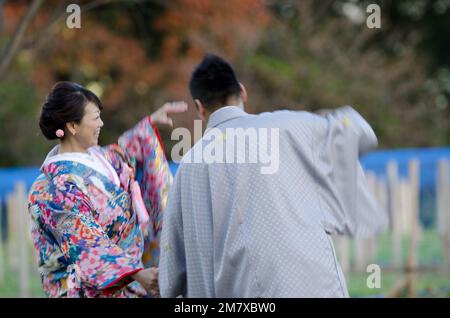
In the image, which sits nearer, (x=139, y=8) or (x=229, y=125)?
(x=229, y=125)

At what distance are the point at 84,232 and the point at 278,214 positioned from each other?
95 centimetres

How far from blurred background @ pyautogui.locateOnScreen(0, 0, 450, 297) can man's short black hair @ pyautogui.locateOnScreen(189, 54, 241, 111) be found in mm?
4116

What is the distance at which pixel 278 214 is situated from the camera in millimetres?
3938

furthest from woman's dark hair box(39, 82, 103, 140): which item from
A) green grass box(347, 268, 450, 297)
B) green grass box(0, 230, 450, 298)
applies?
green grass box(347, 268, 450, 297)

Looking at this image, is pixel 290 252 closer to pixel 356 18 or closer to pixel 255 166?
pixel 255 166

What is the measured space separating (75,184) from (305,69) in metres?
17.1

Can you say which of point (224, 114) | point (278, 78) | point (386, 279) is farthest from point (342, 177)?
point (278, 78)

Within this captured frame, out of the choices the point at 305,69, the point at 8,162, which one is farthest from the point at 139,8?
the point at 305,69

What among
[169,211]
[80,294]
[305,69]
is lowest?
[80,294]

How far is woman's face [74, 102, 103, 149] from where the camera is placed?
4457 millimetres

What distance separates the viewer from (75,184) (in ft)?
14.3

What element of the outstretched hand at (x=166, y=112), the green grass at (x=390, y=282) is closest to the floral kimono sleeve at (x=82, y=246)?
the outstretched hand at (x=166, y=112)

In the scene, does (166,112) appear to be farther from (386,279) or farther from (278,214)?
(386,279)

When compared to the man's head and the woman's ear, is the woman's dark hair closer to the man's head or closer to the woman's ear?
the woman's ear
